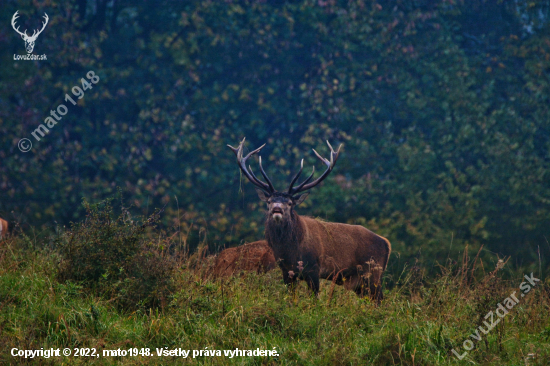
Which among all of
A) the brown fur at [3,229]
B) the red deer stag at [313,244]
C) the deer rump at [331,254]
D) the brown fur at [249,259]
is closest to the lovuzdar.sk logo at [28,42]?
the brown fur at [3,229]

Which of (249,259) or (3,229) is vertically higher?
(3,229)

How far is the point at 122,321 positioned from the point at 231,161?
7.51 m

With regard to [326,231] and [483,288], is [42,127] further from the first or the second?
[483,288]

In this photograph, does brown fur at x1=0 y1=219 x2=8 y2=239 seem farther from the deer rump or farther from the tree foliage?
the deer rump

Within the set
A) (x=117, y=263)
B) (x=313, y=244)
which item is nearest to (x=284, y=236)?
(x=313, y=244)

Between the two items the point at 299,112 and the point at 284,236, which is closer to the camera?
the point at 284,236

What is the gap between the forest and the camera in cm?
1313

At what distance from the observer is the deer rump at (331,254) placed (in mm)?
8281

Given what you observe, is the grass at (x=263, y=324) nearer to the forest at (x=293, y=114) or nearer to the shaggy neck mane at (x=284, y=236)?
the shaggy neck mane at (x=284, y=236)

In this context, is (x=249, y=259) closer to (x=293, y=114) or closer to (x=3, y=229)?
(x=3, y=229)

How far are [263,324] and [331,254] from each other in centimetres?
273

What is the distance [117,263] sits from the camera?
22.2 feet

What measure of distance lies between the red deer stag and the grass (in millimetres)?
1093

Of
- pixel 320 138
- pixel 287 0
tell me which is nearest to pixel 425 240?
pixel 320 138
